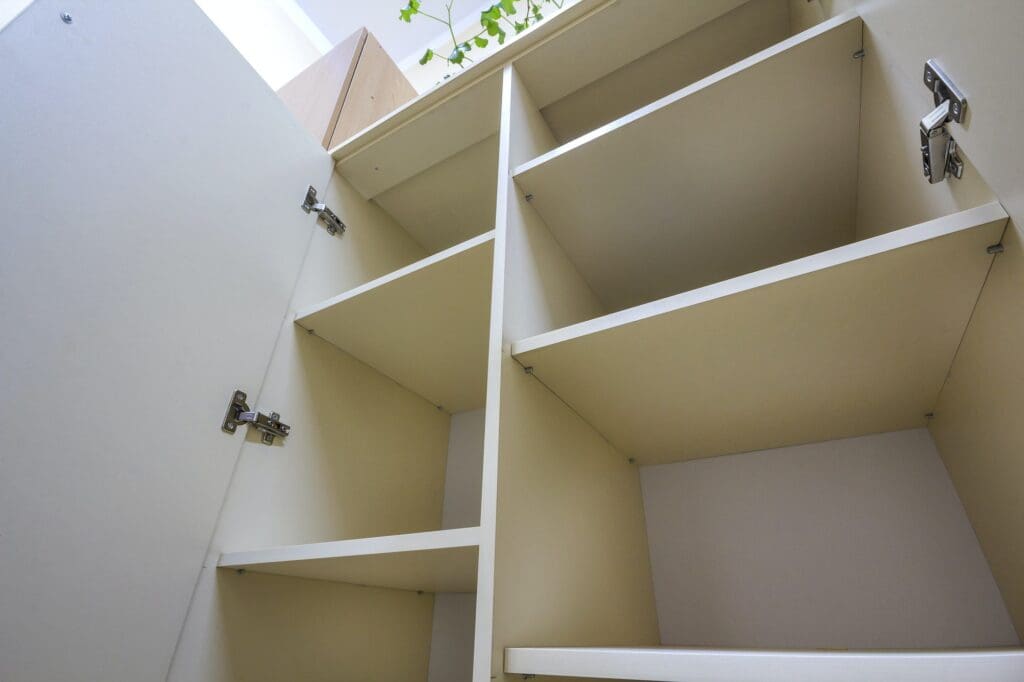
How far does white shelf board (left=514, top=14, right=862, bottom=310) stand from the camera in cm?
74

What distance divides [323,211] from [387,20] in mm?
1669

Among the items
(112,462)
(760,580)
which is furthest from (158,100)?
(760,580)

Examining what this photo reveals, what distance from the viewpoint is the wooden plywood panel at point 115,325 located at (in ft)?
1.93

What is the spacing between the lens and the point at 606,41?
956 millimetres

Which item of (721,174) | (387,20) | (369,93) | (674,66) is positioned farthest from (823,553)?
(387,20)

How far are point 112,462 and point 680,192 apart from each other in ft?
3.19

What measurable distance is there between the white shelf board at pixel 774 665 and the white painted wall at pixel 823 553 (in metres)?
0.40

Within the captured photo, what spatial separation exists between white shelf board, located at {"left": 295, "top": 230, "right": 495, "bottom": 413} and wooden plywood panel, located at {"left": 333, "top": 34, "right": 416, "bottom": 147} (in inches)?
20.9

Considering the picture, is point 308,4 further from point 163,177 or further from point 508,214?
point 508,214

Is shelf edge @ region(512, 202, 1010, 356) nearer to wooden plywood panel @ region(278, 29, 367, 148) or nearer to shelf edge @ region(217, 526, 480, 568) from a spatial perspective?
shelf edge @ region(217, 526, 480, 568)

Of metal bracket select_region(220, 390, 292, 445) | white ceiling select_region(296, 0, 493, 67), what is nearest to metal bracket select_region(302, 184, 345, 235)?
metal bracket select_region(220, 390, 292, 445)

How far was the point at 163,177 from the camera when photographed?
0.79m

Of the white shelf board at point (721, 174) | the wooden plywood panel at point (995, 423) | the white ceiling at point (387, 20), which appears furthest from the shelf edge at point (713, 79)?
the white ceiling at point (387, 20)

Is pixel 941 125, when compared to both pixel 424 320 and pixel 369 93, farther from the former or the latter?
pixel 369 93
